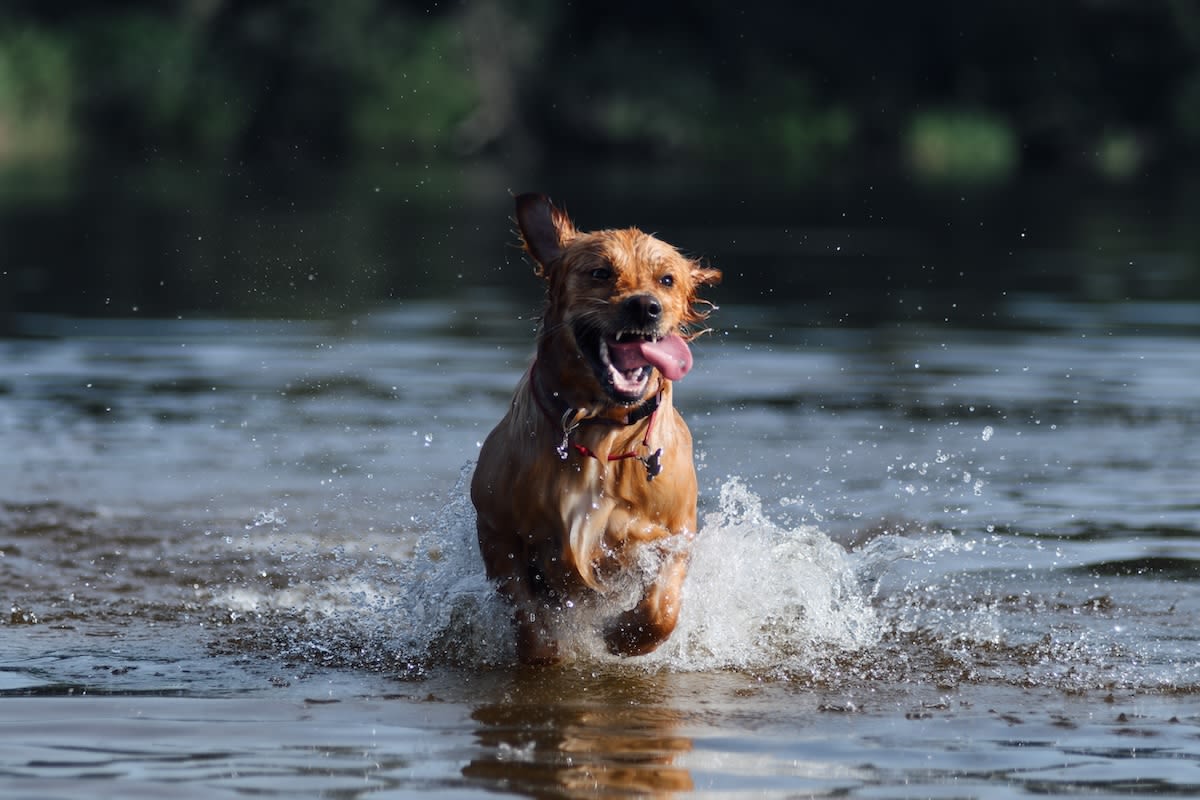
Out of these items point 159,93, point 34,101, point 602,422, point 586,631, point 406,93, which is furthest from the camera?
point 406,93

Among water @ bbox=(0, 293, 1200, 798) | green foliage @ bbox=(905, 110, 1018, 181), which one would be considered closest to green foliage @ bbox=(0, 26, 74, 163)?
green foliage @ bbox=(905, 110, 1018, 181)

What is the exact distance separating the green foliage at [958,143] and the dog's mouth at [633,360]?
145 ft

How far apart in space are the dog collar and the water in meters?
0.66

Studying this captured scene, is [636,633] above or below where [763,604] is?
below

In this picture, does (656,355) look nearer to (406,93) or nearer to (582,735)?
(582,735)

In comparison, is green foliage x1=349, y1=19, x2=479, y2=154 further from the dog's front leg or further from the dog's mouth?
the dog's mouth

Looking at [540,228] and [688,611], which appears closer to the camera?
[540,228]

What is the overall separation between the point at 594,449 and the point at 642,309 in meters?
0.56

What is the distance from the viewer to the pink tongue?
19.6 ft

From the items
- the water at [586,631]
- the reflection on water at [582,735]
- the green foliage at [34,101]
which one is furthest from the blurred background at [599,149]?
the reflection on water at [582,735]

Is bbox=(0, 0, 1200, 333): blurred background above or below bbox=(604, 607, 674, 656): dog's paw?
above

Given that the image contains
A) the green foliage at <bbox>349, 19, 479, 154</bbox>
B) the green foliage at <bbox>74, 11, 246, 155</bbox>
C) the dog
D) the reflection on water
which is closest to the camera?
the reflection on water

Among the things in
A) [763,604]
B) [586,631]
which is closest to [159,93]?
[763,604]

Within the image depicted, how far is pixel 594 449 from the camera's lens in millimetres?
6258
